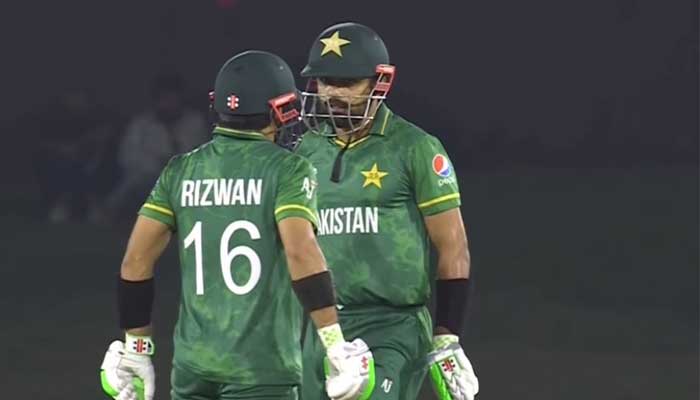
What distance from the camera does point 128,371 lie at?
5082mm

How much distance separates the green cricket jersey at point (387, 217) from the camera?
548 centimetres

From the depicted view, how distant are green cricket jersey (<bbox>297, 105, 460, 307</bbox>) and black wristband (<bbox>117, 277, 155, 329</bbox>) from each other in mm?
632

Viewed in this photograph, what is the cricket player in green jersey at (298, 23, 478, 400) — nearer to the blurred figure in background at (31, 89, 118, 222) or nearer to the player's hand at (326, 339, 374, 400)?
the player's hand at (326, 339, 374, 400)

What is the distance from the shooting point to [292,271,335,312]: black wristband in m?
4.78

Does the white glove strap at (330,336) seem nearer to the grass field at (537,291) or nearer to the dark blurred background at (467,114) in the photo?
the grass field at (537,291)

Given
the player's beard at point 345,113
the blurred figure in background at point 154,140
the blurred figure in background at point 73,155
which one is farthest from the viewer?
the blurred figure in background at point 73,155

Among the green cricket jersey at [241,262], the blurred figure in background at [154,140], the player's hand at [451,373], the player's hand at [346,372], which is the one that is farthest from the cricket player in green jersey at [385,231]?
the blurred figure in background at [154,140]

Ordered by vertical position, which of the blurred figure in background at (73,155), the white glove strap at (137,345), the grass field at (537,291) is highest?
the white glove strap at (137,345)

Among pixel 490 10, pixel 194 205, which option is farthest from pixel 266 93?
pixel 490 10

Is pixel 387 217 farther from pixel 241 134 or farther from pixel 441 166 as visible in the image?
pixel 241 134

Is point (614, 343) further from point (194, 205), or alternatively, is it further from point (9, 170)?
point (194, 205)

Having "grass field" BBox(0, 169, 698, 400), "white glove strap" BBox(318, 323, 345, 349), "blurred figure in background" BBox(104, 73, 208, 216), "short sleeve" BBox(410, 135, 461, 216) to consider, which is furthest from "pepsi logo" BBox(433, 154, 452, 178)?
"blurred figure in background" BBox(104, 73, 208, 216)

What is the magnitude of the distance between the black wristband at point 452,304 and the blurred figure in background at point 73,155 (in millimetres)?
6594

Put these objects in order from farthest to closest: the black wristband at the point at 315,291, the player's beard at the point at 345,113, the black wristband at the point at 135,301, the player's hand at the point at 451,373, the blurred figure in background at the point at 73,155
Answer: the blurred figure in background at the point at 73,155, the player's beard at the point at 345,113, the player's hand at the point at 451,373, the black wristband at the point at 135,301, the black wristband at the point at 315,291
